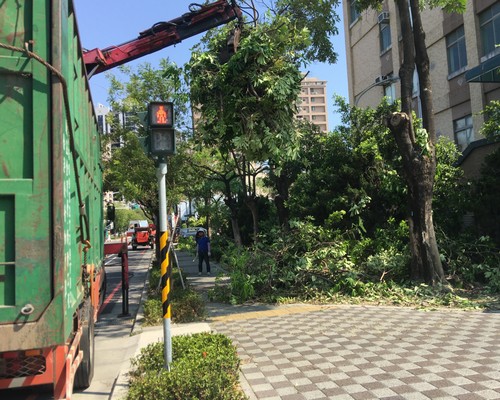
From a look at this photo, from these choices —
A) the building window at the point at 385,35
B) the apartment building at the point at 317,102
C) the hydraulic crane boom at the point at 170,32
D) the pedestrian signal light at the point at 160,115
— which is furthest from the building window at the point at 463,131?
the apartment building at the point at 317,102

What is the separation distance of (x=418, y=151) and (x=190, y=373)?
8.37 meters

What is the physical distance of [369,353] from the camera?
6.18 meters

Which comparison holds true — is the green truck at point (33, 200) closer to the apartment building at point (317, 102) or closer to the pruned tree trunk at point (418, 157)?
the pruned tree trunk at point (418, 157)

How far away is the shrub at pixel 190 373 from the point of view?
4.23 metres

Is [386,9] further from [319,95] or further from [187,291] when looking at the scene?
Answer: [319,95]

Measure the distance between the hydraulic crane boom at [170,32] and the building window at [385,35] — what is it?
19.8 meters

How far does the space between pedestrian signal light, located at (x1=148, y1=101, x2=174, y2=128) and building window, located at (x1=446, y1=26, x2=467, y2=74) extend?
68.8 feet

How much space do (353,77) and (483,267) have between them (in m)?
25.9

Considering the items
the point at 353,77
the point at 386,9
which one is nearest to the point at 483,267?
the point at 386,9

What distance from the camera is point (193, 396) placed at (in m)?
4.20

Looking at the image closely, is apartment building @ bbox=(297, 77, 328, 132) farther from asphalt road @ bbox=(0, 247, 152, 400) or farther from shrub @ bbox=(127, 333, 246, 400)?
shrub @ bbox=(127, 333, 246, 400)

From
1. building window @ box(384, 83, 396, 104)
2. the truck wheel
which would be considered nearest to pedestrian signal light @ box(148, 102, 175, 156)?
the truck wheel

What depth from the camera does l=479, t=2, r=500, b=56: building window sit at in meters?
19.8

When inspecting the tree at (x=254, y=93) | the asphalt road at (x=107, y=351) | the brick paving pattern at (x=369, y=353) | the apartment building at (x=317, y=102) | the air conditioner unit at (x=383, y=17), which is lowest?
the asphalt road at (x=107, y=351)
